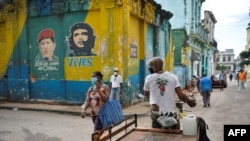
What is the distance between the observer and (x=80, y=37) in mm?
12641

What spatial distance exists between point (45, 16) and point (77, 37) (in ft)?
6.63

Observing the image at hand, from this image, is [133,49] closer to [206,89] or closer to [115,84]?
[115,84]

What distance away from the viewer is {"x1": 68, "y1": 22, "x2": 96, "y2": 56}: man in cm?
1245

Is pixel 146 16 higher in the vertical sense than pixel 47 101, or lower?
higher

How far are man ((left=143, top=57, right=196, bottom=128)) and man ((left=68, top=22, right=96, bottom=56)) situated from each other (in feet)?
26.7

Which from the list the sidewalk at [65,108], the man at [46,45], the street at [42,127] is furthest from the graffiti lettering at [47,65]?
the street at [42,127]

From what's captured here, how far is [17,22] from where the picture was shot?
14.2 metres

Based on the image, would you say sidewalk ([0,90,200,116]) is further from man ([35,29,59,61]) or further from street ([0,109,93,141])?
man ([35,29,59,61])

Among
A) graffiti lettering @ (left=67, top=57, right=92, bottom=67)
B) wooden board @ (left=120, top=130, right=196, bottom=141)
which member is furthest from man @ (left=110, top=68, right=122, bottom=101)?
wooden board @ (left=120, top=130, right=196, bottom=141)

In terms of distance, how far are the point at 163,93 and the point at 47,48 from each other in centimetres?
1003

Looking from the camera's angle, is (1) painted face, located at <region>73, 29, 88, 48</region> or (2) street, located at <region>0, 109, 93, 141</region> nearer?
(2) street, located at <region>0, 109, 93, 141</region>

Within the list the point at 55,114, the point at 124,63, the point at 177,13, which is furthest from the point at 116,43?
the point at 177,13

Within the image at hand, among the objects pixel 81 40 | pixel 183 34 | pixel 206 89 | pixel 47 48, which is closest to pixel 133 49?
pixel 81 40

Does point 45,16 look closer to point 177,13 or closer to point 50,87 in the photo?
point 50,87
